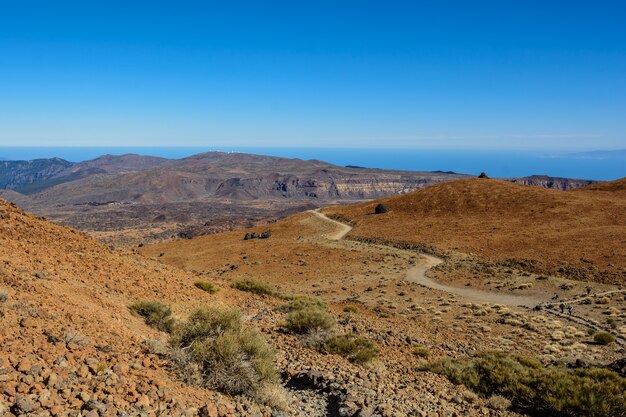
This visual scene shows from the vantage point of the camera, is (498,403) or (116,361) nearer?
(116,361)

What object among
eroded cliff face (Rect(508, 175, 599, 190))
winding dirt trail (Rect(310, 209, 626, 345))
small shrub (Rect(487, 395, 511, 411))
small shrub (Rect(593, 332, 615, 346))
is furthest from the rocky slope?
eroded cliff face (Rect(508, 175, 599, 190))

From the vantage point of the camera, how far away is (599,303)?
2320 cm

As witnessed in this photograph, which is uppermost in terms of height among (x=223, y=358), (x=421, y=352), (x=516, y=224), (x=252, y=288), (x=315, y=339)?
(x=223, y=358)

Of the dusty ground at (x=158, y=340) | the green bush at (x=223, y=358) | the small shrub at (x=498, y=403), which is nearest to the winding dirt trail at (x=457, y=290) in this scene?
the dusty ground at (x=158, y=340)

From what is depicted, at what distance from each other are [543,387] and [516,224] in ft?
126

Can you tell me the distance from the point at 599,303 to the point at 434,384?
20.1 metres

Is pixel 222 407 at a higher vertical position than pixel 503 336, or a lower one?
higher

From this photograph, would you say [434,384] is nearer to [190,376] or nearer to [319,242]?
[190,376]

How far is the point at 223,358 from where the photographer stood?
704cm

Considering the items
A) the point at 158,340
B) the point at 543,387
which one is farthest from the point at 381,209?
the point at 158,340

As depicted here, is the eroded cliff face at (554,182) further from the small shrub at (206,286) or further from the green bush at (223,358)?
the green bush at (223,358)

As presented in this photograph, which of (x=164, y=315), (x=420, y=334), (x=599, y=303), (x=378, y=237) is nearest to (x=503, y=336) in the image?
(x=420, y=334)

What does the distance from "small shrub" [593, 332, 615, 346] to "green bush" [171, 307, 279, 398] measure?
15882 millimetres

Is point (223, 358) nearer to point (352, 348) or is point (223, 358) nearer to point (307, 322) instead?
point (352, 348)
